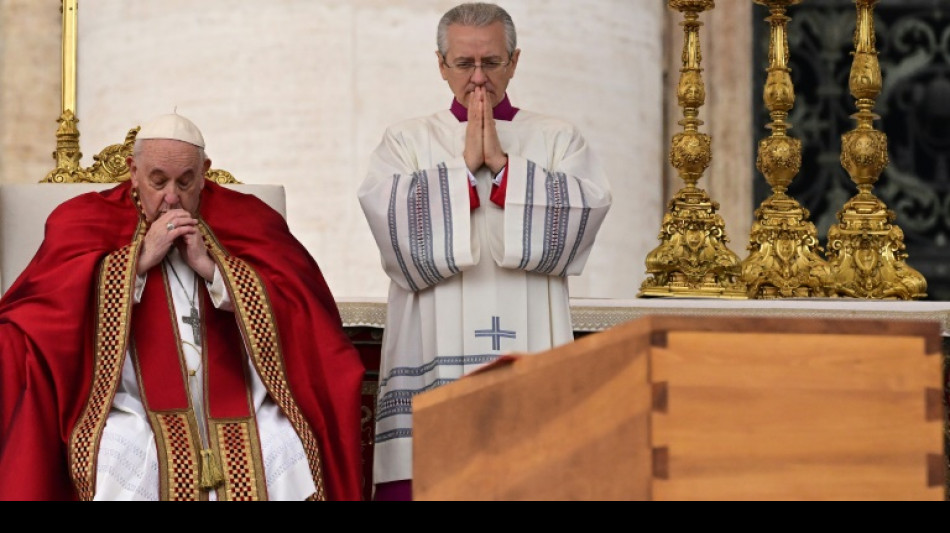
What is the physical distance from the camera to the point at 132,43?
335 inches

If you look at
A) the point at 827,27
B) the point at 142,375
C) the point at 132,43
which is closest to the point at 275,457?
the point at 142,375

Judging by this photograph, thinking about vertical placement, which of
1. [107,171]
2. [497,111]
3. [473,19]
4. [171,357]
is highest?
[473,19]

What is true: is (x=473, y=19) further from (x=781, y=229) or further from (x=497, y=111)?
(x=781, y=229)

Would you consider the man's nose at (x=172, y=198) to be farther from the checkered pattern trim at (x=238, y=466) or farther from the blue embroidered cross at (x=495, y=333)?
the blue embroidered cross at (x=495, y=333)

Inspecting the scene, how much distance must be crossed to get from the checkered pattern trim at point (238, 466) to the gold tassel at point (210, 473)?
0.02m

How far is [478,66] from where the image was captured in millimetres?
5125

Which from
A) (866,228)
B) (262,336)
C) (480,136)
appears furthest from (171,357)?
(866,228)

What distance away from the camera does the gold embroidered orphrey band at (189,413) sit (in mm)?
4789

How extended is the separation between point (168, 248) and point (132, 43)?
3708mm

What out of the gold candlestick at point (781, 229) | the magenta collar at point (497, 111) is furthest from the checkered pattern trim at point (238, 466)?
the gold candlestick at point (781, 229)

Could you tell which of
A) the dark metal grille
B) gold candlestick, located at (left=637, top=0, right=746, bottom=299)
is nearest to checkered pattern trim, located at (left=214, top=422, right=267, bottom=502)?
gold candlestick, located at (left=637, top=0, right=746, bottom=299)

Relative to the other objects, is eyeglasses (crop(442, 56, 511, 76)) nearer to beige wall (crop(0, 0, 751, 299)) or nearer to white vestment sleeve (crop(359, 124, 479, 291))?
white vestment sleeve (crop(359, 124, 479, 291))

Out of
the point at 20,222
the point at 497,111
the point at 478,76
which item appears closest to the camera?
the point at 478,76

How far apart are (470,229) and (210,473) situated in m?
0.95
